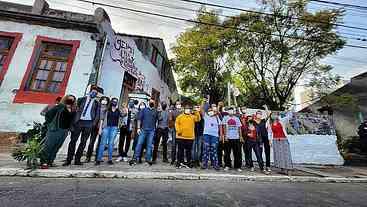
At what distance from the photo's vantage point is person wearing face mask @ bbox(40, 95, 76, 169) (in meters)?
5.06

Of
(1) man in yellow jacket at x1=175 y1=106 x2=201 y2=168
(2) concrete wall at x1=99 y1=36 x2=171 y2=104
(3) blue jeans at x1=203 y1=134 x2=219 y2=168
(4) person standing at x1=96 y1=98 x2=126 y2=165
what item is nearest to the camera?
(4) person standing at x1=96 y1=98 x2=126 y2=165

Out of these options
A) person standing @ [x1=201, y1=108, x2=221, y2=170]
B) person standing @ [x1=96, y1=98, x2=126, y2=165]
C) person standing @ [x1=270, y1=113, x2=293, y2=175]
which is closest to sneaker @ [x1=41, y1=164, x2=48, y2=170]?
person standing @ [x1=96, y1=98, x2=126, y2=165]

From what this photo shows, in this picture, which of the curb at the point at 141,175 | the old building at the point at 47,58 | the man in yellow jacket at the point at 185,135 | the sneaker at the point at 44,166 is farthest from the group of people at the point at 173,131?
the old building at the point at 47,58

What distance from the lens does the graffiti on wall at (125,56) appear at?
11273 millimetres

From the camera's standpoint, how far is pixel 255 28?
13.8m

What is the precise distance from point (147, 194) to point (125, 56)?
9.71 m

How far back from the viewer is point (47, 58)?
32.2 ft

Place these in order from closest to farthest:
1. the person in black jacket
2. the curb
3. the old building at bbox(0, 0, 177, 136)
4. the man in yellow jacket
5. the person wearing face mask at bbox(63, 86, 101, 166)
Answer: the curb < the person wearing face mask at bbox(63, 86, 101, 166) < the man in yellow jacket < the old building at bbox(0, 0, 177, 136) < the person in black jacket

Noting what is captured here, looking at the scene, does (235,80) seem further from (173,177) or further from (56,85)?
(173,177)

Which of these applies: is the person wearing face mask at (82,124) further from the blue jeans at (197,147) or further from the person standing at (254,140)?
the person standing at (254,140)

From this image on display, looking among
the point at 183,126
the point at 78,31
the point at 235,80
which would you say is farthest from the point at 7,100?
the point at 235,80

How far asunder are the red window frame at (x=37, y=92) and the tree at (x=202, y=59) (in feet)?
32.2

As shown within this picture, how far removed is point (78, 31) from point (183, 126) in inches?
292

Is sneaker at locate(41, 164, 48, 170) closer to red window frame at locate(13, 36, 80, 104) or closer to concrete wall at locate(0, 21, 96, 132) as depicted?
concrete wall at locate(0, 21, 96, 132)
